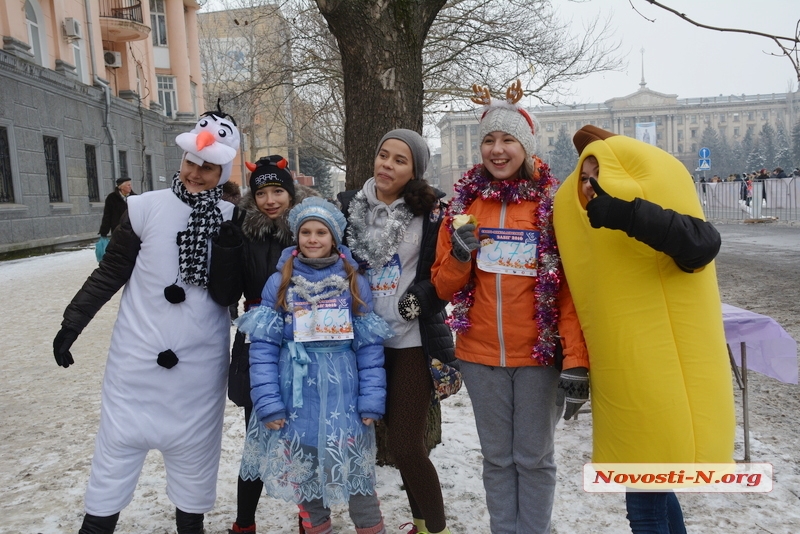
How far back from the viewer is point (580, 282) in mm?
2100

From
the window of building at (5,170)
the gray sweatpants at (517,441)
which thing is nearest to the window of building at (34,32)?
the window of building at (5,170)

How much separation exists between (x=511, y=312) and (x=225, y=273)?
1.18 meters

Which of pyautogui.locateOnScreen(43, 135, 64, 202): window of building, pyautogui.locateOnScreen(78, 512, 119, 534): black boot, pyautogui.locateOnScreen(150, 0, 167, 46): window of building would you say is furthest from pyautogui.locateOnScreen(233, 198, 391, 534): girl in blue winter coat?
pyautogui.locateOnScreen(150, 0, 167, 46): window of building

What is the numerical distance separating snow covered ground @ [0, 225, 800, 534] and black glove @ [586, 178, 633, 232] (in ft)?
5.23

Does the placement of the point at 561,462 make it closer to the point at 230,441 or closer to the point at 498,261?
the point at 498,261

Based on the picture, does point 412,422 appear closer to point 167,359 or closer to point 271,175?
point 167,359

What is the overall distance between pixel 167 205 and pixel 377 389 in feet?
3.92

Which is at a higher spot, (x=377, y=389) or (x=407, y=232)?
(x=407, y=232)

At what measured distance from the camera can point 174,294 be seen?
2.49 meters

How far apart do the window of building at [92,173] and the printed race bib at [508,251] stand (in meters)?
19.2

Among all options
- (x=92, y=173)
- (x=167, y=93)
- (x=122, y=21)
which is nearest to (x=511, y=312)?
(x=92, y=173)

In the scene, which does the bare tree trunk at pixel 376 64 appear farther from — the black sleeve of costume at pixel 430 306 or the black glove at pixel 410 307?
the black glove at pixel 410 307

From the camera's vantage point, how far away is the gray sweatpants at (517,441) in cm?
229

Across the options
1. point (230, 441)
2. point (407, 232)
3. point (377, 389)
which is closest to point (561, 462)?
point (377, 389)
